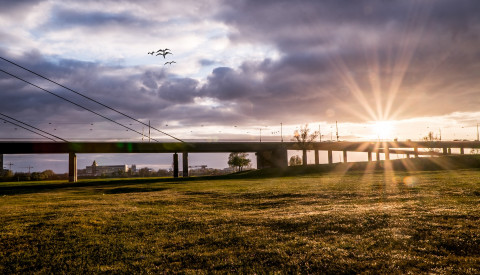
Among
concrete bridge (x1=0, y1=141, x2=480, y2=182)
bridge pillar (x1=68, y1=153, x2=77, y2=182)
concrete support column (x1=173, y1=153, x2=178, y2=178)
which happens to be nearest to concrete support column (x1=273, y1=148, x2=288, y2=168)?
concrete bridge (x1=0, y1=141, x2=480, y2=182)

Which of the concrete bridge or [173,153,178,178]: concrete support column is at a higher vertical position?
the concrete bridge

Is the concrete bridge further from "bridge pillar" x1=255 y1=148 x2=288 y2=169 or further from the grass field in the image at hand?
the grass field

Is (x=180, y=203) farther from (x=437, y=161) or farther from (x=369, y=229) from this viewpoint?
(x=437, y=161)

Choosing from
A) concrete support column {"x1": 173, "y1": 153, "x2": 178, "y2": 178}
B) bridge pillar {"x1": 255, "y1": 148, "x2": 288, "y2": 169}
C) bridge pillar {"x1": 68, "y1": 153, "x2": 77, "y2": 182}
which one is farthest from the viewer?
bridge pillar {"x1": 255, "y1": 148, "x2": 288, "y2": 169}

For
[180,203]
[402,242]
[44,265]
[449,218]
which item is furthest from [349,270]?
[180,203]

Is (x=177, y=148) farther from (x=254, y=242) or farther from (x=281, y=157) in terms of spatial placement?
(x=254, y=242)

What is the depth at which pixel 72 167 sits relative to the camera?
11150cm

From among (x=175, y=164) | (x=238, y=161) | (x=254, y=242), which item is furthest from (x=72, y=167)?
(x=254, y=242)

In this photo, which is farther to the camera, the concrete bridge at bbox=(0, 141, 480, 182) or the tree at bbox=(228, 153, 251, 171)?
the tree at bbox=(228, 153, 251, 171)

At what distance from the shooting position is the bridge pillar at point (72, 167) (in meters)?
110

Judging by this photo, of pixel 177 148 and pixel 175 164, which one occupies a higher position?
pixel 177 148

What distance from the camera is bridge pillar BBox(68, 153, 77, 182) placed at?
→ 11000 centimetres

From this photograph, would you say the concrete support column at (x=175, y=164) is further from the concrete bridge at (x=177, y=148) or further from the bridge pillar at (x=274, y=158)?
the bridge pillar at (x=274, y=158)

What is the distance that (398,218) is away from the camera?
17438 millimetres
